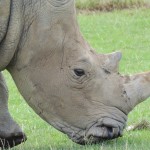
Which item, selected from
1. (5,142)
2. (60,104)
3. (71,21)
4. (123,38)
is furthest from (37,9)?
(123,38)

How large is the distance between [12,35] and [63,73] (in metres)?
0.58

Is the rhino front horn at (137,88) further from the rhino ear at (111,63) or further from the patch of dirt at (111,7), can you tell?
the patch of dirt at (111,7)

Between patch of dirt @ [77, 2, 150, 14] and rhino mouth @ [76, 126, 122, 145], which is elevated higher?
patch of dirt @ [77, 2, 150, 14]

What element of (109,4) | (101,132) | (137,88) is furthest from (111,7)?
(101,132)

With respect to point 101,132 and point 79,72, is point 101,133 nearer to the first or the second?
point 101,132

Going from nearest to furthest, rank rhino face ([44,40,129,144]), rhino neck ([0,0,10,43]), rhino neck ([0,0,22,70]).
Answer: rhino neck ([0,0,10,43]), rhino neck ([0,0,22,70]), rhino face ([44,40,129,144])

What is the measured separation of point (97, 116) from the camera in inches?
308

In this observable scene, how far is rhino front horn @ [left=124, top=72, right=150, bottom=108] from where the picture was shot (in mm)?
7918

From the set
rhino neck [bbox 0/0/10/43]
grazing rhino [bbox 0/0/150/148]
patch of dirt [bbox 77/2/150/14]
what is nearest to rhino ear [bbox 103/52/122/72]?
grazing rhino [bbox 0/0/150/148]

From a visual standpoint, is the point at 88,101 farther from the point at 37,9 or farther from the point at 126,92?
the point at 37,9

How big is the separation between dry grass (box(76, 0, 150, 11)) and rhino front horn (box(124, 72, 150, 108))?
51.7ft

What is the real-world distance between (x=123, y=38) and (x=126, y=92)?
12.6 m

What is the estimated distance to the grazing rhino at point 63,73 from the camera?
7.68 m

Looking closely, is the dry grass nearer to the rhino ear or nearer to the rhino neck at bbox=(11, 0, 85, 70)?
the rhino ear
